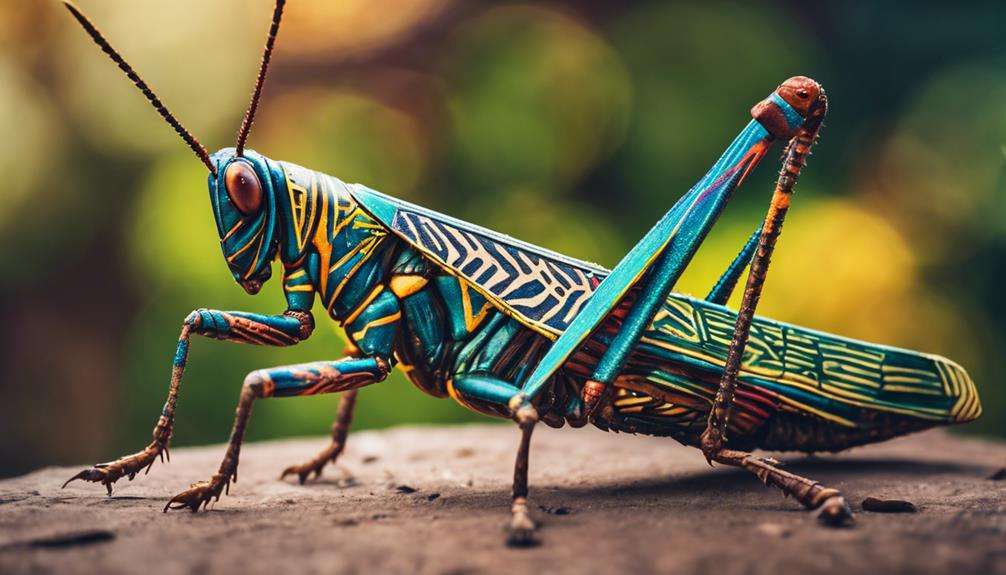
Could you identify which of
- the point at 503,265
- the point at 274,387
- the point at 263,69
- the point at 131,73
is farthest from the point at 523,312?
the point at 131,73

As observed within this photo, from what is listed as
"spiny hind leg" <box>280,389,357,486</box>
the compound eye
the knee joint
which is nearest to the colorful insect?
the compound eye

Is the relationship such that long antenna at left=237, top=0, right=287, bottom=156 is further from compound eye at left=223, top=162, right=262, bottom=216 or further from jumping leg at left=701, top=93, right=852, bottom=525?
jumping leg at left=701, top=93, right=852, bottom=525

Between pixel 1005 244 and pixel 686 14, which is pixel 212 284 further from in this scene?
pixel 1005 244

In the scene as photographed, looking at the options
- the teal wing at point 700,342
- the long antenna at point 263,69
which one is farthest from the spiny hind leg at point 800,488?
the long antenna at point 263,69

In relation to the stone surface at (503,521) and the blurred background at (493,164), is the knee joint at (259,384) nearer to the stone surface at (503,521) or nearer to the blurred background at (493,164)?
the stone surface at (503,521)

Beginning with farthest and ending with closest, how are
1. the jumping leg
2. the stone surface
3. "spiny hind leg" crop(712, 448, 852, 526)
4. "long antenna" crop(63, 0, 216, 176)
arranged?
the jumping leg → "long antenna" crop(63, 0, 216, 176) → "spiny hind leg" crop(712, 448, 852, 526) → the stone surface

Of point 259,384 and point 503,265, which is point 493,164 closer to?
point 503,265
